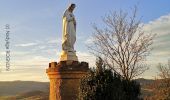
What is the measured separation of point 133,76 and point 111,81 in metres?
12.6

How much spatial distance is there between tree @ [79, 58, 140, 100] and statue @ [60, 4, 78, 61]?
4.66 m

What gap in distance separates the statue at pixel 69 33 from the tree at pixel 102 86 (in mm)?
4655

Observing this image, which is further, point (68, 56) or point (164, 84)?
point (164, 84)

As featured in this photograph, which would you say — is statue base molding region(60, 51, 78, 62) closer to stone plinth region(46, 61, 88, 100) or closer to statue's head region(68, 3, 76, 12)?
stone plinth region(46, 61, 88, 100)

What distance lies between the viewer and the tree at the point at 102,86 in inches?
574

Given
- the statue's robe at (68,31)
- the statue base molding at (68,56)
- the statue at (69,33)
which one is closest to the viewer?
the statue base molding at (68,56)

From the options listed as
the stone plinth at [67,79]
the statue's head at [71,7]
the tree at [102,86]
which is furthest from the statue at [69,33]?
the tree at [102,86]

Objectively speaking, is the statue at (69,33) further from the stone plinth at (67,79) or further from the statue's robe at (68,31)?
the stone plinth at (67,79)

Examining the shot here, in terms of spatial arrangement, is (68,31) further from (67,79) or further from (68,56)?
(67,79)

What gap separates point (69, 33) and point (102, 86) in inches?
253

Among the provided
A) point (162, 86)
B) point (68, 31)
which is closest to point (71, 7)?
point (68, 31)

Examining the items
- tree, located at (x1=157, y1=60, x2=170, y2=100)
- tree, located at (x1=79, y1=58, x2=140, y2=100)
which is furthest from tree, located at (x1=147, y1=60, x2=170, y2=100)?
tree, located at (x1=79, y1=58, x2=140, y2=100)

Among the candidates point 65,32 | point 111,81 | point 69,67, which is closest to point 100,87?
point 111,81

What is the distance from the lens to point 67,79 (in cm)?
1873
